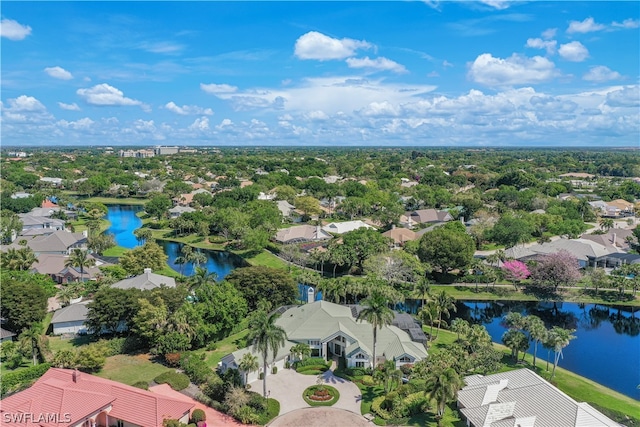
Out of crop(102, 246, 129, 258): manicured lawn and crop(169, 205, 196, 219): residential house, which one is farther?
crop(169, 205, 196, 219): residential house

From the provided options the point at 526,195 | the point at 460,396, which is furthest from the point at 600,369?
the point at 526,195

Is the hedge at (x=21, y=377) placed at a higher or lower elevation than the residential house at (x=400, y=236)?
lower

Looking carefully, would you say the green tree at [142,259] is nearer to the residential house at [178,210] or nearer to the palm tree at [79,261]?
the palm tree at [79,261]

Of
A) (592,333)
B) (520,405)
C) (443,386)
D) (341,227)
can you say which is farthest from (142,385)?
(341,227)

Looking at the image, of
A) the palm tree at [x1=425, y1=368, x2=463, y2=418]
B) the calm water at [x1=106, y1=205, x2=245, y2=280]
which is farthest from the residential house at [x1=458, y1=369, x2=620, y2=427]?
the calm water at [x1=106, y1=205, x2=245, y2=280]

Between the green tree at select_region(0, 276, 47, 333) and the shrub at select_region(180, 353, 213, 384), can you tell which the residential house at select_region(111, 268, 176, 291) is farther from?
the shrub at select_region(180, 353, 213, 384)

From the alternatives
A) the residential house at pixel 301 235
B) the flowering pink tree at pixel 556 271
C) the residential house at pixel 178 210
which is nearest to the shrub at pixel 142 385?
the flowering pink tree at pixel 556 271
